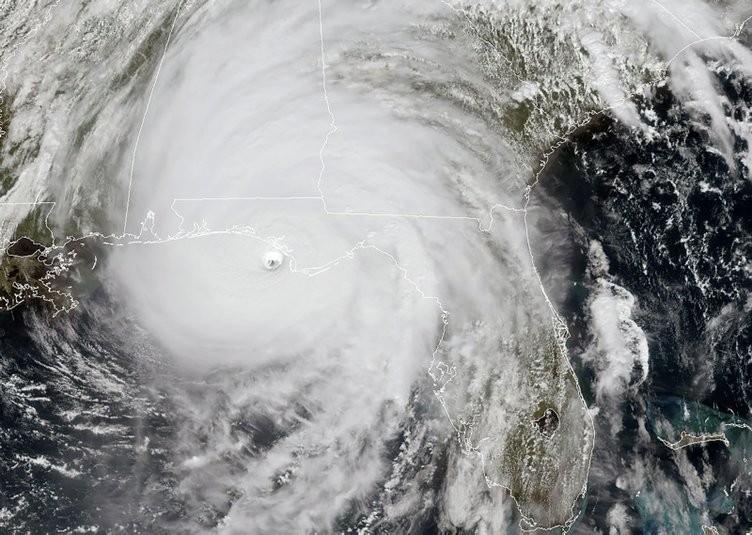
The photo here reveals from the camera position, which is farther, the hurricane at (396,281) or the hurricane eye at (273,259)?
the hurricane at (396,281)

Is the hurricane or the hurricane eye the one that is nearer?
the hurricane eye

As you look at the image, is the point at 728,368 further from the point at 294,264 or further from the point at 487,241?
the point at 294,264

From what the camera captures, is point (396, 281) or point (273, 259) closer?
point (273, 259)

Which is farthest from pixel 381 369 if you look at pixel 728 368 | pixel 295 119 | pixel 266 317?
pixel 728 368

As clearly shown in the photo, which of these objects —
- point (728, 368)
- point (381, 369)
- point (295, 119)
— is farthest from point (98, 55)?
point (728, 368)

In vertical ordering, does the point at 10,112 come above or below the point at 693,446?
below

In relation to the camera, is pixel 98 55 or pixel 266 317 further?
pixel 98 55

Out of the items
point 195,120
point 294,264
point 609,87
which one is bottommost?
point 294,264

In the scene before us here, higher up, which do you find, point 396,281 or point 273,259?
point 396,281
